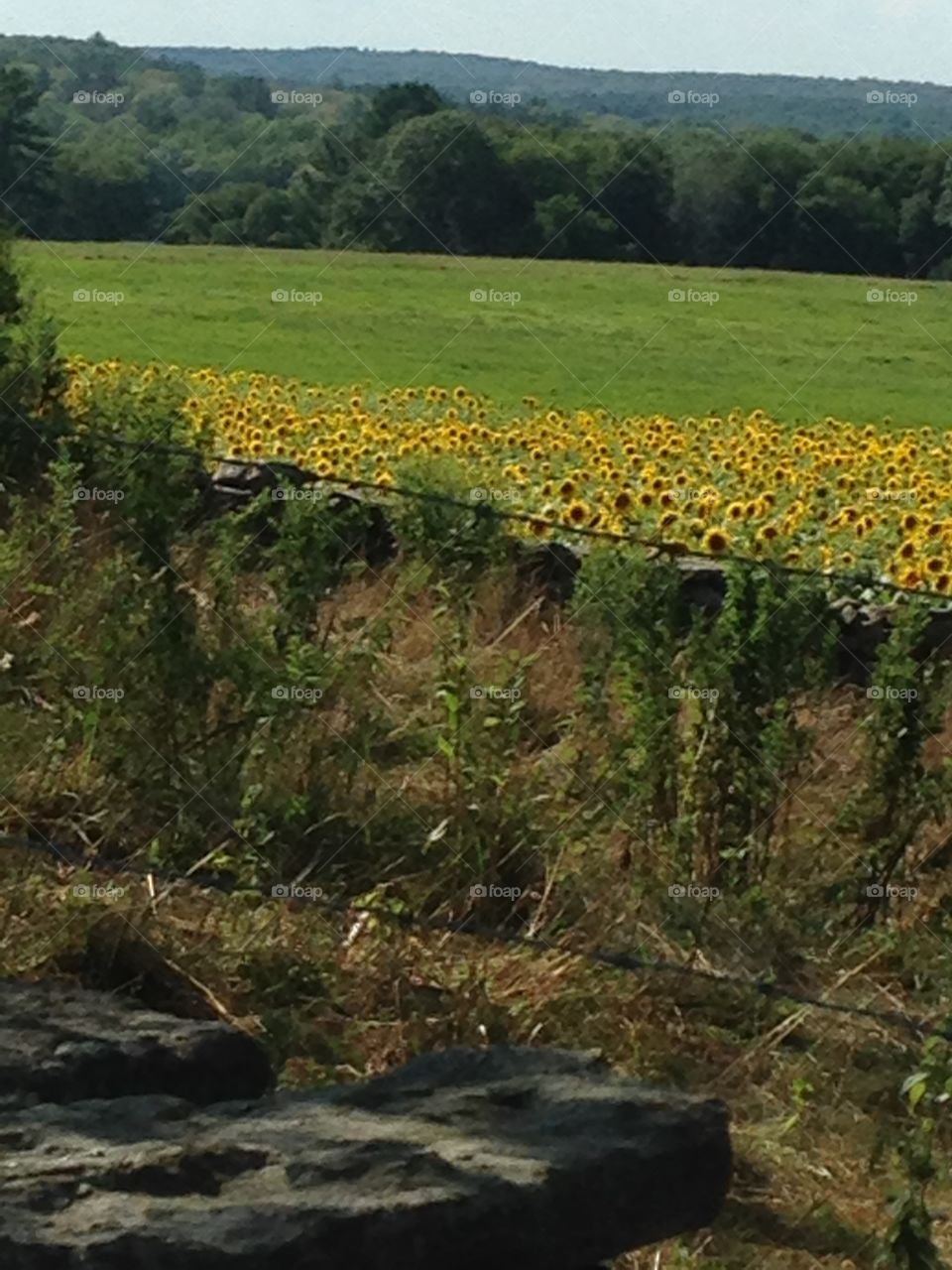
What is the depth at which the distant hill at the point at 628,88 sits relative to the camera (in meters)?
12.5

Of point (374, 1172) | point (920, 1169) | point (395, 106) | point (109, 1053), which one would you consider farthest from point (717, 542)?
point (395, 106)

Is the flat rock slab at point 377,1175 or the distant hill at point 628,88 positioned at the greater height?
the distant hill at point 628,88

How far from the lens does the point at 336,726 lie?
6.07 metres

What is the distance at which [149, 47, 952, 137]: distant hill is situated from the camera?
1254 cm

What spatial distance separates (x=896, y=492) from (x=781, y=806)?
4.76m

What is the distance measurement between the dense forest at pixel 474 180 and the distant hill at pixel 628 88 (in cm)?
50

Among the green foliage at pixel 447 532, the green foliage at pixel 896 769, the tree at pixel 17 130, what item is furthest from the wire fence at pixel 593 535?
the tree at pixel 17 130

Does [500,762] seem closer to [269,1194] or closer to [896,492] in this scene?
[269,1194]

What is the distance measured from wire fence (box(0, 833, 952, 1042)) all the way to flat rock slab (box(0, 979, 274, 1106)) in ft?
4.38

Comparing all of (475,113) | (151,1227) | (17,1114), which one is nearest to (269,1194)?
(151,1227)

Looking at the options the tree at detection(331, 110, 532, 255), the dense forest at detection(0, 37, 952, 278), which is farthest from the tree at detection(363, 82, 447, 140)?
the tree at detection(331, 110, 532, 255)

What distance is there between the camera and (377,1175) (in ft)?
9.82

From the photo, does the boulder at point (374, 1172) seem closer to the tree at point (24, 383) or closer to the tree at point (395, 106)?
the tree at point (24, 383)

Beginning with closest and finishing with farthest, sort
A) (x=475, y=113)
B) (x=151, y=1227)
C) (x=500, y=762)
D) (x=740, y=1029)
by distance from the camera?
(x=151, y=1227), (x=740, y=1029), (x=500, y=762), (x=475, y=113)
